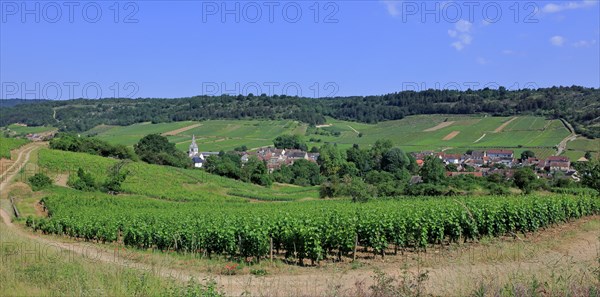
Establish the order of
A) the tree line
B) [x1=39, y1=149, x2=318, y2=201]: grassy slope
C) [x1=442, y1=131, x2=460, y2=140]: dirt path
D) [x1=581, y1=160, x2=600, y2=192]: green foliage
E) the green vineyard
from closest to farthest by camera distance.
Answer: the green vineyard, [x1=581, y1=160, x2=600, y2=192]: green foliage, [x1=39, y1=149, x2=318, y2=201]: grassy slope, [x1=442, y1=131, x2=460, y2=140]: dirt path, the tree line

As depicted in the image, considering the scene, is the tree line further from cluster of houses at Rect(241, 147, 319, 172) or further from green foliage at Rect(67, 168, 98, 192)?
green foliage at Rect(67, 168, 98, 192)

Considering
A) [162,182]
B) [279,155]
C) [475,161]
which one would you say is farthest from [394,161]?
[162,182]

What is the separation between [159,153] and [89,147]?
12.5 meters

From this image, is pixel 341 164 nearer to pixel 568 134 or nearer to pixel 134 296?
pixel 568 134

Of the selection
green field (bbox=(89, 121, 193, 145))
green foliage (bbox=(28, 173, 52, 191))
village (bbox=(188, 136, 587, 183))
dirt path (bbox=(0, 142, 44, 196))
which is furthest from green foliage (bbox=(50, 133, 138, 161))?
green field (bbox=(89, 121, 193, 145))

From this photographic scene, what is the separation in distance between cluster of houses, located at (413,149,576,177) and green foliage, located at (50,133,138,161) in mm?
52327

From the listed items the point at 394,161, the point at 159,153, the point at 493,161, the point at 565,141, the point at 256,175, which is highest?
the point at 565,141

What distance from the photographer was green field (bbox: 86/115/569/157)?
4424 inches

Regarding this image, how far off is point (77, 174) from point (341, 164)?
5201 cm

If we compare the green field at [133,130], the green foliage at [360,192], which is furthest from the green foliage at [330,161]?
the green field at [133,130]

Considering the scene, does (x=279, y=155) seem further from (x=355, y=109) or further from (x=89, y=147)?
(x=355, y=109)

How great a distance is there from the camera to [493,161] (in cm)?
9481

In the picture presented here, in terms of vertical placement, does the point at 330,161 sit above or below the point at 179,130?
below

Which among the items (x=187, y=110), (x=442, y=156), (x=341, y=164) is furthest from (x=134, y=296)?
(x=187, y=110)
